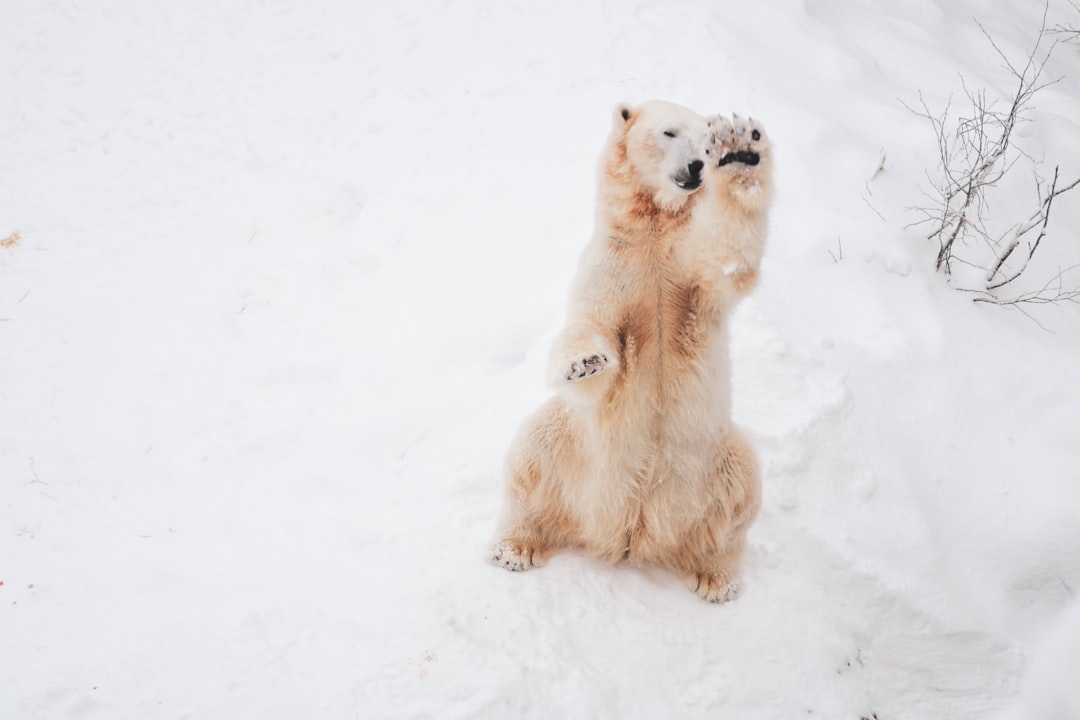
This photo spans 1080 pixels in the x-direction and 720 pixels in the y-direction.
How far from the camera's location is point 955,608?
3.75 m

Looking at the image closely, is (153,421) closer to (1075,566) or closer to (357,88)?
(357,88)

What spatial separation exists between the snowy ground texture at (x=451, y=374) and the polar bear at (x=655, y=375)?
27 cm

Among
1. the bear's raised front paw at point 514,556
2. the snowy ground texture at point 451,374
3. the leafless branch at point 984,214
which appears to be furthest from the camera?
the leafless branch at point 984,214

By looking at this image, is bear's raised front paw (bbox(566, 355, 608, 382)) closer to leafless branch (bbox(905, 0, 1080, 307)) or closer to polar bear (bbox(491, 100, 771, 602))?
polar bear (bbox(491, 100, 771, 602))

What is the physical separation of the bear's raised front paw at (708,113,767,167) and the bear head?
93 mm

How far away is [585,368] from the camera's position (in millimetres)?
2857

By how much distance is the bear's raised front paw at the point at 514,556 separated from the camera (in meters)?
3.49

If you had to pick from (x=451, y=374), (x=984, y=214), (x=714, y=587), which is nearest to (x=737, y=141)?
(x=714, y=587)

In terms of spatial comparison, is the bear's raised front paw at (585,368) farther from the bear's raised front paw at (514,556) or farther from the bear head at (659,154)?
the bear's raised front paw at (514,556)

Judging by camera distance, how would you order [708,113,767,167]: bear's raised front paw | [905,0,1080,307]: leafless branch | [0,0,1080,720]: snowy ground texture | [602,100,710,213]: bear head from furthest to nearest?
[905,0,1080,307]: leafless branch < [0,0,1080,720]: snowy ground texture < [602,100,710,213]: bear head < [708,113,767,167]: bear's raised front paw

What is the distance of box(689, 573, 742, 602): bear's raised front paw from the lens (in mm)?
3494

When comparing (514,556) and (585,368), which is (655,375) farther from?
(514,556)

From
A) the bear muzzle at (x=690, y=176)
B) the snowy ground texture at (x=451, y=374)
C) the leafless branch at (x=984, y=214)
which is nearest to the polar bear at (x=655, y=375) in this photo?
the bear muzzle at (x=690, y=176)

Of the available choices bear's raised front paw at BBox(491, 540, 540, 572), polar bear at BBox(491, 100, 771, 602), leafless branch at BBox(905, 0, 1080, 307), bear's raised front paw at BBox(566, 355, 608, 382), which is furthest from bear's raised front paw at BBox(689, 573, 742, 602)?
leafless branch at BBox(905, 0, 1080, 307)
